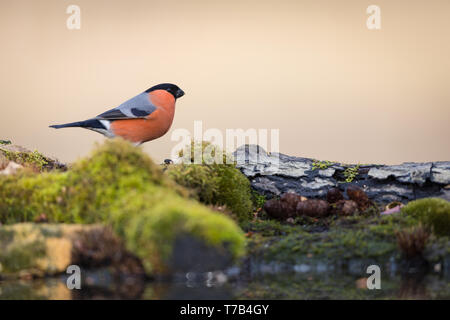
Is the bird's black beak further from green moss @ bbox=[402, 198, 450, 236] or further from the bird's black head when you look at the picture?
green moss @ bbox=[402, 198, 450, 236]

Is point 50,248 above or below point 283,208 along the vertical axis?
above

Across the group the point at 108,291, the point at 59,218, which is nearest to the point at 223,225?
the point at 108,291

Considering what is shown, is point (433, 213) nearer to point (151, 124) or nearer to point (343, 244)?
point (343, 244)

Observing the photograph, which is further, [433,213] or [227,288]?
[433,213]

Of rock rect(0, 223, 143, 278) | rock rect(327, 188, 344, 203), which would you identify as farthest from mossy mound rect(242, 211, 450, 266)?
rock rect(0, 223, 143, 278)

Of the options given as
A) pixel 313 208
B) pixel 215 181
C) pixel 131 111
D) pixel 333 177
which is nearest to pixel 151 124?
pixel 131 111

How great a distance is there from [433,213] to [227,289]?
3.32 meters

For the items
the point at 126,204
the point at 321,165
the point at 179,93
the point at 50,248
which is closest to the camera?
the point at 50,248

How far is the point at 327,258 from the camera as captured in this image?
18.1ft

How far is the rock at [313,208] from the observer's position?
757cm

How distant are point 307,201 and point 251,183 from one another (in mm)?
1579

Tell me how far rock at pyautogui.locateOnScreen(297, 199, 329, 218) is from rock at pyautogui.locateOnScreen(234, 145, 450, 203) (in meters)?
1.03

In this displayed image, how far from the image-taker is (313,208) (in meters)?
7.57

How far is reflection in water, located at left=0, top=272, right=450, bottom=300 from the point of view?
13.2 feet
